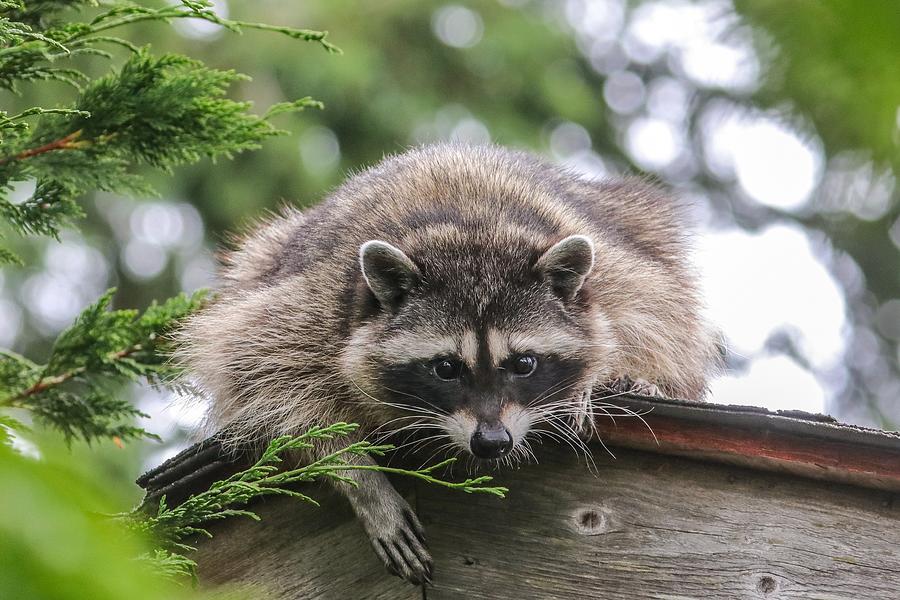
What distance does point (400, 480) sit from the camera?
134 inches

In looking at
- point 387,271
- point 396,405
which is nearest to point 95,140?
point 387,271

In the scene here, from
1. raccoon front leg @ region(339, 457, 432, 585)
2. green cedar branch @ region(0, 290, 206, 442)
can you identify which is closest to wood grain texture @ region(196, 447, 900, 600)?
raccoon front leg @ region(339, 457, 432, 585)

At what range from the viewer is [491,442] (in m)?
3.13

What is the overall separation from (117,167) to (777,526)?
7.54 feet

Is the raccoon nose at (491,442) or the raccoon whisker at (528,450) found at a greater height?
the raccoon whisker at (528,450)

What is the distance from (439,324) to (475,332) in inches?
5.8

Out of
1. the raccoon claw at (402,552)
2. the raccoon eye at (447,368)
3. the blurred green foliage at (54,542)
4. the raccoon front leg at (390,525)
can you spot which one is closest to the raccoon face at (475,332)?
the raccoon eye at (447,368)

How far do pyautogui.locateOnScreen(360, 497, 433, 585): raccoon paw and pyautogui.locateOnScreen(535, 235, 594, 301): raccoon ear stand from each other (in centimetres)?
107

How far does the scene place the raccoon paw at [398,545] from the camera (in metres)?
3.18

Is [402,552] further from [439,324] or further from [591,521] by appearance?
[439,324]

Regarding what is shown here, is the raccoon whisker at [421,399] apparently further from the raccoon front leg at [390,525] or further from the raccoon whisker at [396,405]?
the raccoon front leg at [390,525]

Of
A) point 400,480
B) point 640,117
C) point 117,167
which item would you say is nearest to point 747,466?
point 400,480

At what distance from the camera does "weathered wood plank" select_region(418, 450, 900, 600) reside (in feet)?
9.87

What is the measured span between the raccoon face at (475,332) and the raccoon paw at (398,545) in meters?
0.35
